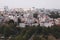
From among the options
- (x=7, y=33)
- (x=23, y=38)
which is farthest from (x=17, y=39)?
(x=7, y=33)

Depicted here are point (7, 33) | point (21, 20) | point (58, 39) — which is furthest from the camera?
point (21, 20)

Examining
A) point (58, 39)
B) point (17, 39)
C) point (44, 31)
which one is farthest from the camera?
point (44, 31)

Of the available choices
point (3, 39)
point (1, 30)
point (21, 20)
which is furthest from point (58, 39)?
point (21, 20)

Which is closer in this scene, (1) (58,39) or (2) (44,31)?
(1) (58,39)

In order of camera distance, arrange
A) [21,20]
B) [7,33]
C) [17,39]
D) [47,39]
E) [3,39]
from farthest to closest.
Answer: [21,20]
[7,33]
[3,39]
[47,39]
[17,39]

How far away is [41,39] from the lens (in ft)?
11.9

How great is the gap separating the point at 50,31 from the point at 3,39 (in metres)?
1.69

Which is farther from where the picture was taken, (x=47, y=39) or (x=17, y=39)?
(x=47, y=39)

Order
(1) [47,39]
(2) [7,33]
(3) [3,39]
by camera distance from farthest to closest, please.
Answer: (2) [7,33], (3) [3,39], (1) [47,39]

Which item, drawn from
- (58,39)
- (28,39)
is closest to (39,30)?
(58,39)

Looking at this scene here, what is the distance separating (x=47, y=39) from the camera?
380cm

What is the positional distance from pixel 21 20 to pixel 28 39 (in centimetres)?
487

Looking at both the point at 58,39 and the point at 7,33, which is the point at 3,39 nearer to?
the point at 7,33

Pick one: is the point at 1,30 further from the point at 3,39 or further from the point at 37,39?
the point at 37,39
